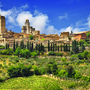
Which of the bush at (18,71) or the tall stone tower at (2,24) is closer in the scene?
the bush at (18,71)

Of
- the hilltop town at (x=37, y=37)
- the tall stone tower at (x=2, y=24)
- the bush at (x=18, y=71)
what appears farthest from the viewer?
Answer: the tall stone tower at (x=2, y=24)

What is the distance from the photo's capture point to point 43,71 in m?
29.8

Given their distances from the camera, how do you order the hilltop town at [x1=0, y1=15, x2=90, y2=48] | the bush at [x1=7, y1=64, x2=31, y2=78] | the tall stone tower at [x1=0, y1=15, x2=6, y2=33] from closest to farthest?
the bush at [x1=7, y1=64, x2=31, y2=78], the hilltop town at [x1=0, y1=15, x2=90, y2=48], the tall stone tower at [x1=0, y1=15, x2=6, y2=33]

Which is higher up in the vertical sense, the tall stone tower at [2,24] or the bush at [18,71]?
the tall stone tower at [2,24]

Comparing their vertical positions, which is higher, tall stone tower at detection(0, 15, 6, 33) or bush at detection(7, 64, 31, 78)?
tall stone tower at detection(0, 15, 6, 33)

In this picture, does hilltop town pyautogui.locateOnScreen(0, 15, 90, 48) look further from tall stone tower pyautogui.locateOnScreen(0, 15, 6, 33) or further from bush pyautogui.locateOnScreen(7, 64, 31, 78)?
bush pyautogui.locateOnScreen(7, 64, 31, 78)

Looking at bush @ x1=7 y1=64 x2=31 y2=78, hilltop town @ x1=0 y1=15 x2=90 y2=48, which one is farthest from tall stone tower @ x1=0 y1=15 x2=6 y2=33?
bush @ x1=7 y1=64 x2=31 y2=78

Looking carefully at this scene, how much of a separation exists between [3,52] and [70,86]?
34.3 metres

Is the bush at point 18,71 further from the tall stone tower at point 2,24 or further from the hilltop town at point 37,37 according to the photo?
the tall stone tower at point 2,24

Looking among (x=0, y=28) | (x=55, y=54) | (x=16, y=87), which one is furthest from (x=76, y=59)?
(x=0, y=28)

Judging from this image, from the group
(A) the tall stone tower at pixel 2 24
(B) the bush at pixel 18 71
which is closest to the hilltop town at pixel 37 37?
(A) the tall stone tower at pixel 2 24

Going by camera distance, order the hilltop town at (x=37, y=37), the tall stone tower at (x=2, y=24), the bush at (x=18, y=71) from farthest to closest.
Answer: the tall stone tower at (x=2, y=24)
the hilltop town at (x=37, y=37)
the bush at (x=18, y=71)

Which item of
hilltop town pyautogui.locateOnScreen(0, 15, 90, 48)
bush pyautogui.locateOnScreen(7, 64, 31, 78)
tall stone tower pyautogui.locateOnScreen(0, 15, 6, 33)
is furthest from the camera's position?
tall stone tower pyautogui.locateOnScreen(0, 15, 6, 33)

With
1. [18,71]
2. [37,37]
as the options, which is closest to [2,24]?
[37,37]
